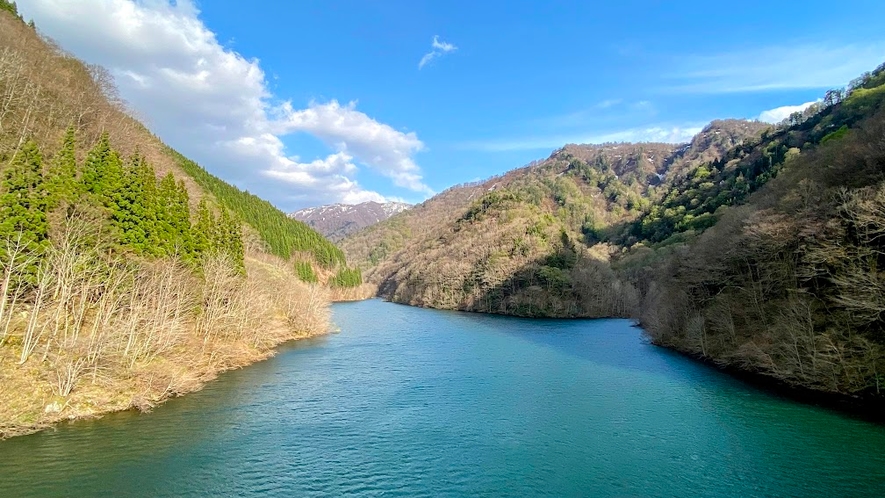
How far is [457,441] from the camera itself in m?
23.8

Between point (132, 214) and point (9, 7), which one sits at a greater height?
point (9, 7)

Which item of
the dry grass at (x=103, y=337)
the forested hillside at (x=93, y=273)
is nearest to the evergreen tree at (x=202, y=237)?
the forested hillside at (x=93, y=273)

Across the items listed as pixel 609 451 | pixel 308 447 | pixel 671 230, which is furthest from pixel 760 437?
pixel 671 230

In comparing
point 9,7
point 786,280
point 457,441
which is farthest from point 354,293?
point 457,441

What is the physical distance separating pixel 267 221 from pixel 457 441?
113 m

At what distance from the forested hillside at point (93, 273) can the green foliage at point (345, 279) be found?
8722 centimetres

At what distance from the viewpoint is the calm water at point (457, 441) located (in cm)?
1859

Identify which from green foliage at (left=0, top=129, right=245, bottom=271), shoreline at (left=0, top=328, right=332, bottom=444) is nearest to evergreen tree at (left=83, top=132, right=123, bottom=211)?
green foliage at (left=0, top=129, right=245, bottom=271)

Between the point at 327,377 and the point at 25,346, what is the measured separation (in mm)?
18921

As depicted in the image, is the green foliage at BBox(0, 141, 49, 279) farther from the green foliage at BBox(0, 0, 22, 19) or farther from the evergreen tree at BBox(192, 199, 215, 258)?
the green foliage at BBox(0, 0, 22, 19)

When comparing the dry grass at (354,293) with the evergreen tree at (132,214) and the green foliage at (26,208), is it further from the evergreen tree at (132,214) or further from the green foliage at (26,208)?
the green foliage at (26,208)

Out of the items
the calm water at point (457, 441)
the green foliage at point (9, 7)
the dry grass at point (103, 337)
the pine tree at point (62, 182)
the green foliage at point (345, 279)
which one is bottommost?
the calm water at point (457, 441)

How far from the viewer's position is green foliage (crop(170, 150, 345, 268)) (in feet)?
365

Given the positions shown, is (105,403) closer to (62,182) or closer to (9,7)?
(62,182)
